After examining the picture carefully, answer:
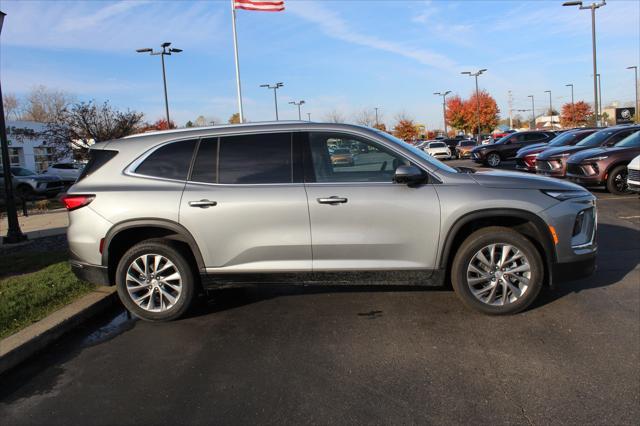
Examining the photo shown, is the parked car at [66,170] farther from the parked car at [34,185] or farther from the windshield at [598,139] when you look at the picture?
the windshield at [598,139]

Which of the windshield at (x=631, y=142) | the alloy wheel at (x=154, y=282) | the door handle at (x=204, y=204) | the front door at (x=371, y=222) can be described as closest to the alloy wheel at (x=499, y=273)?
the front door at (x=371, y=222)

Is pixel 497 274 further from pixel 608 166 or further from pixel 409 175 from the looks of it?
pixel 608 166

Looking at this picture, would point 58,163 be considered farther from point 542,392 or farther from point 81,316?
point 542,392

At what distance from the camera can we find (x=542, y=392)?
332 cm

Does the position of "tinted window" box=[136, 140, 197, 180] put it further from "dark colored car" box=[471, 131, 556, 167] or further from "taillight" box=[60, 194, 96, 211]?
"dark colored car" box=[471, 131, 556, 167]

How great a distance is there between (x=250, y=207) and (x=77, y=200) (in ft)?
5.63

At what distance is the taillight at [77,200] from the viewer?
4.81 meters

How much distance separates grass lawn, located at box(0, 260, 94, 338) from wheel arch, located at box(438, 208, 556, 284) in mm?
3923

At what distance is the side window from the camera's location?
4684 mm

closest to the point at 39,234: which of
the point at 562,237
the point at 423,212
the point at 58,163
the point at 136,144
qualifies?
the point at 136,144

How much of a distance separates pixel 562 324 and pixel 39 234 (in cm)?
979

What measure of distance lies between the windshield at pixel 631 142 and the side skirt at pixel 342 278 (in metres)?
10.5

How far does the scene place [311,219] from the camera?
15.0 ft

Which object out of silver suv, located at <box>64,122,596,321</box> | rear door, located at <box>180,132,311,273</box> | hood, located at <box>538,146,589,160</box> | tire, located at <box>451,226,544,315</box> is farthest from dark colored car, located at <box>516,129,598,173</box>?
rear door, located at <box>180,132,311,273</box>
